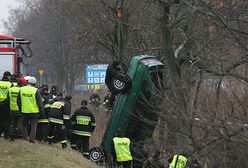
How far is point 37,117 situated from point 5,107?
2.76 ft

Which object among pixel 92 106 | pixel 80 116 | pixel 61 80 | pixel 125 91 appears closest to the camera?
pixel 125 91

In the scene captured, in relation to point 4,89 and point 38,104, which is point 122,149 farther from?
point 4,89

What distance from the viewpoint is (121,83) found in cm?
1386

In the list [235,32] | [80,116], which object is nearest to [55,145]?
[80,116]

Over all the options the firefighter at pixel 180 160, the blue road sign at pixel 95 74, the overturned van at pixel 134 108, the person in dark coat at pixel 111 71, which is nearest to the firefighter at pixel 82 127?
the overturned van at pixel 134 108

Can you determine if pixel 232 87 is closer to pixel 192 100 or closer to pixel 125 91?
pixel 192 100

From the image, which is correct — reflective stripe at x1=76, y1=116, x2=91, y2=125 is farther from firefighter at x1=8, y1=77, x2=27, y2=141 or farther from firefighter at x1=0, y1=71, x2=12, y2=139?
firefighter at x1=0, y1=71, x2=12, y2=139

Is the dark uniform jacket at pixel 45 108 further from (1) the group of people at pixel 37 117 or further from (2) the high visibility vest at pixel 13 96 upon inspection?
(2) the high visibility vest at pixel 13 96

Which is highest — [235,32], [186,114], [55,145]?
[235,32]

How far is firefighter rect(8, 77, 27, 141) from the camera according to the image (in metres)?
13.7

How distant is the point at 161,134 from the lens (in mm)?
9219

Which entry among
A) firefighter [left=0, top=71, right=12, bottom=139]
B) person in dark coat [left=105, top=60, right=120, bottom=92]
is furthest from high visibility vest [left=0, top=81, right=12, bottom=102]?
person in dark coat [left=105, top=60, right=120, bottom=92]

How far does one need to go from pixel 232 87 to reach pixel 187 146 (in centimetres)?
111

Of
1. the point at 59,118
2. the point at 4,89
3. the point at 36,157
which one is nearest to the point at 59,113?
the point at 59,118
